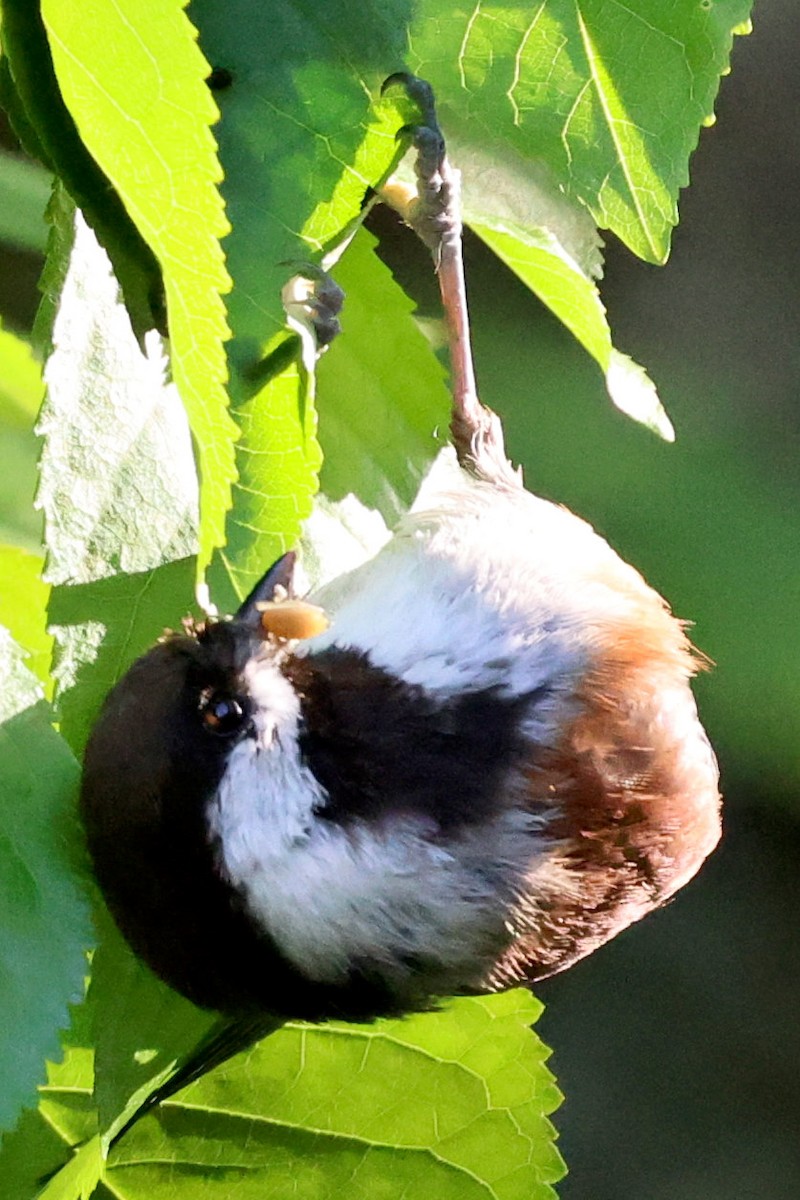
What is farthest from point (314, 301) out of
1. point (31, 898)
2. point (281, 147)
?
point (31, 898)

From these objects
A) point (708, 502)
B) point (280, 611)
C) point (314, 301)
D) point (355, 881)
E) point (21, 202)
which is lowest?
point (708, 502)

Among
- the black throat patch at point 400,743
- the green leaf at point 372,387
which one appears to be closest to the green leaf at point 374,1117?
the black throat patch at point 400,743

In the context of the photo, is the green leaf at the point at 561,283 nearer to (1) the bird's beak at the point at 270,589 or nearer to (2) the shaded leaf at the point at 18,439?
(1) the bird's beak at the point at 270,589

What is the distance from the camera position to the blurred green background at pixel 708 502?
352cm

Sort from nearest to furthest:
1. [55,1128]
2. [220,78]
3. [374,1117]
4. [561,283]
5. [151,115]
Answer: [151,115] → [220,78] → [561,283] → [55,1128] → [374,1117]

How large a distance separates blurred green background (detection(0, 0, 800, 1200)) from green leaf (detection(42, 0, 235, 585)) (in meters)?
2.73

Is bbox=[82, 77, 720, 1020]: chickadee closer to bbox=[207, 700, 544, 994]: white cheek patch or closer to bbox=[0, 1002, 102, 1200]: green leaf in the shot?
bbox=[207, 700, 544, 994]: white cheek patch

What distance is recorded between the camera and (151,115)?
778 mm

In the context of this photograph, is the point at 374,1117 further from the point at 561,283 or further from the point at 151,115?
the point at 151,115

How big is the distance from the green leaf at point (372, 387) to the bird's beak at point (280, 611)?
3.8 inches

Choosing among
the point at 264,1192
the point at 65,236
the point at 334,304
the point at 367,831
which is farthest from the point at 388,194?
the point at 264,1192

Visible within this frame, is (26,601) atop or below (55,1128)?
atop

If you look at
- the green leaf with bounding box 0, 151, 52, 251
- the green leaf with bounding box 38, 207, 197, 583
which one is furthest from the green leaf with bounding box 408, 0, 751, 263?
the green leaf with bounding box 0, 151, 52, 251

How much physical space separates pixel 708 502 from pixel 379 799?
8.09 feet
